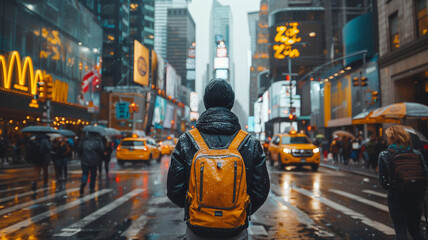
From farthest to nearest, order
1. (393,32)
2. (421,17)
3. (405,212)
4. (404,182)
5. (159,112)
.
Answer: (159,112) < (393,32) < (421,17) < (405,212) < (404,182)

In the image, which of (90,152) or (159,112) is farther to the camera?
(159,112)

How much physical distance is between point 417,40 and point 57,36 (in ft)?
94.2

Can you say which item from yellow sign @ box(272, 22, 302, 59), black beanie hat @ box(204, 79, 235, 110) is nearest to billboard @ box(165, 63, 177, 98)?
yellow sign @ box(272, 22, 302, 59)

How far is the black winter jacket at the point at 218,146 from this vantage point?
2.90 m

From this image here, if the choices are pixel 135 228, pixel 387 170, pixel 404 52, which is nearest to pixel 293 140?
pixel 404 52

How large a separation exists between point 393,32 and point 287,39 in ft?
27.2

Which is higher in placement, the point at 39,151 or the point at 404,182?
the point at 39,151

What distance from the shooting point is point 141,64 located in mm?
77375

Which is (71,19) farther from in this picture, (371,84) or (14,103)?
(371,84)

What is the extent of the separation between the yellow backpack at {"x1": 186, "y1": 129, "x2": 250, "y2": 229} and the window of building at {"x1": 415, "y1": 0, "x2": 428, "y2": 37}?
2101 centimetres

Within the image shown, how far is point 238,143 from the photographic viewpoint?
2.85m

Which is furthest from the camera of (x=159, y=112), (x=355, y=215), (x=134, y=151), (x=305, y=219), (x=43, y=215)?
(x=159, y=112)

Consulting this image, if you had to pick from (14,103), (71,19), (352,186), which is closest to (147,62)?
(71,19)

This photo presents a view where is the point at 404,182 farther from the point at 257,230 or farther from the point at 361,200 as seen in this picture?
the point at 361,200
